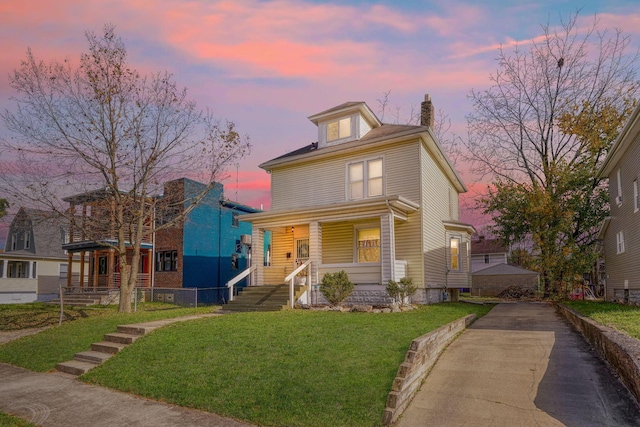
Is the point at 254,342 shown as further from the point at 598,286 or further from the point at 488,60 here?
the point at 598,286

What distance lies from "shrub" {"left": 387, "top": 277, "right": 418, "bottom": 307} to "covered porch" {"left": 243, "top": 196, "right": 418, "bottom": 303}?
1.28 feet

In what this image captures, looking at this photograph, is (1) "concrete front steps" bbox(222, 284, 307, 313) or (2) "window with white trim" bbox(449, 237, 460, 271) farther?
(2) "window with white trim" bbox(449, 237, 460, 271)

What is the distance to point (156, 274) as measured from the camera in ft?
91.4

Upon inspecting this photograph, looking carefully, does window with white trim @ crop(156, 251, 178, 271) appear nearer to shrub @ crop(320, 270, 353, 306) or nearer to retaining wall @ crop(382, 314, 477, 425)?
shrub @ crop(320, 270, 353, 306)

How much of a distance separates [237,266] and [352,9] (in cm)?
2270

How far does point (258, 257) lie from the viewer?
18.3 metres

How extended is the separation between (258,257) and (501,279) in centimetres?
2741

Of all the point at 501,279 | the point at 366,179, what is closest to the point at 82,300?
the point at 366,179

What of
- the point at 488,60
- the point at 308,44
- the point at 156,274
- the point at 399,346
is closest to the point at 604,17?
the point at 488,60

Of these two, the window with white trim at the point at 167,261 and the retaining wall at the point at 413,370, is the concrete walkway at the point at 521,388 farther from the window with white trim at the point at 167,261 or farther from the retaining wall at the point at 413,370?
the window with white trim at the point at 167,261

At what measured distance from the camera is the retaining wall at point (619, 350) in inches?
221

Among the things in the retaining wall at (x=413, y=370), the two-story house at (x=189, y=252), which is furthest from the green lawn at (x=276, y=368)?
the two-story house at (x=189, y=252)

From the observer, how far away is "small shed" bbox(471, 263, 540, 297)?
3641cm

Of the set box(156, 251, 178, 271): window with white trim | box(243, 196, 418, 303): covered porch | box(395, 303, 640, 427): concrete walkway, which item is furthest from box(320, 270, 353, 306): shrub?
box(156, 251, 178, 271): window with white trim
